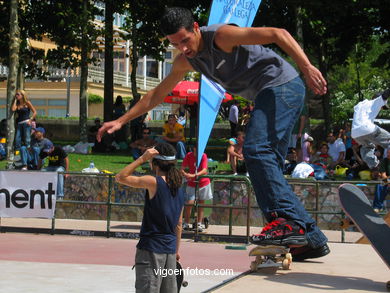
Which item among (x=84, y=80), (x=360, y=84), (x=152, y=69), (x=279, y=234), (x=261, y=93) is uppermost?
(x=152, y=69)

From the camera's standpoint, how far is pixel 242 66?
4.81 meters

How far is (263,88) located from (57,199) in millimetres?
9482

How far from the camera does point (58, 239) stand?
524 inches

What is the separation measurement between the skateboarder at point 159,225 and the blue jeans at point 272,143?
114 cm

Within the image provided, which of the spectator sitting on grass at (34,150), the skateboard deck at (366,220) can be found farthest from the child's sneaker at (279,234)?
the spectator sitting on grass at (34,150)

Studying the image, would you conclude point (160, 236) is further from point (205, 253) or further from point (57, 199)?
point (57, 199)

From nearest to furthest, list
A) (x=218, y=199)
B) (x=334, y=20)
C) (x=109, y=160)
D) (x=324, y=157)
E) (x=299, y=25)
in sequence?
(x=218, y=199)
(x=324, y=157)
(x=109, y=160)
(x=299, y=25)
(x=334, y=20)

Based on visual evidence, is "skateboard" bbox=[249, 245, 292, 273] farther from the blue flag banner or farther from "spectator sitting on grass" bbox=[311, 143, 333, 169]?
"spectator sitting on grass" bbox=[311, 143, 333, 169]

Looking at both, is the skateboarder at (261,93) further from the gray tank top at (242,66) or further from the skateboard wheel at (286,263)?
the skateboard wheel at (286,263)

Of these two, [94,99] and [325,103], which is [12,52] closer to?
[325,103]

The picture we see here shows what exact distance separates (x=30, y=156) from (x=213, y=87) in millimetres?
8546

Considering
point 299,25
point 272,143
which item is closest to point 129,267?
point 272,143

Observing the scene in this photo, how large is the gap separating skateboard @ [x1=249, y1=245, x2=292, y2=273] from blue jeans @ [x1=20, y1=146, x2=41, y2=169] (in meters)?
12.7

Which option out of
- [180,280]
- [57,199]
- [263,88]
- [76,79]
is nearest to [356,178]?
[57,199]
